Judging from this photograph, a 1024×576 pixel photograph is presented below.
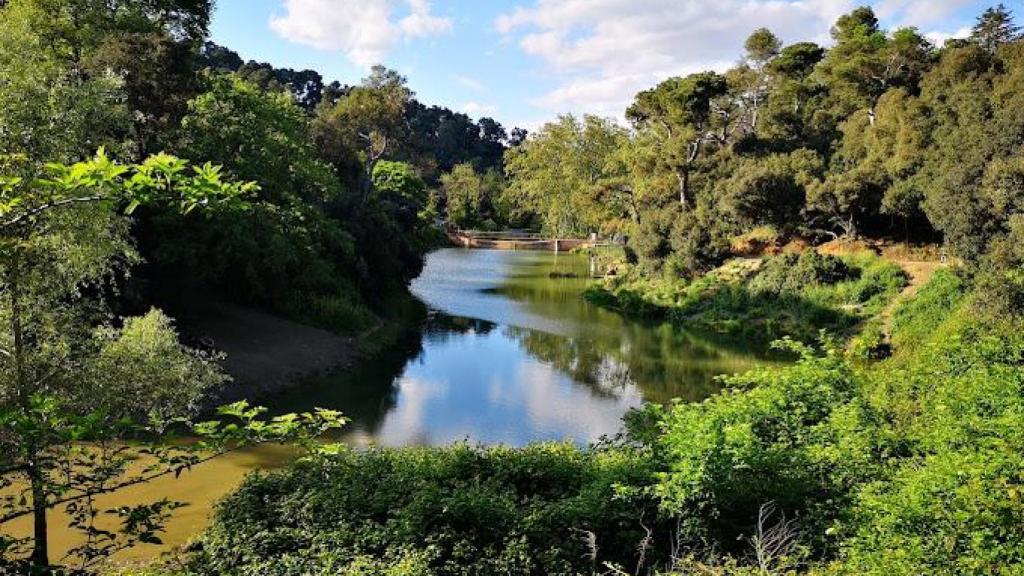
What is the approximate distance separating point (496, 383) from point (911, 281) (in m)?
18.9

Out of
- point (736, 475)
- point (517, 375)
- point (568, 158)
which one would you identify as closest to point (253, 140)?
point (517, 375)

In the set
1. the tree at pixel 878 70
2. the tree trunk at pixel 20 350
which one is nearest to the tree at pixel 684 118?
the tree at pixel 878 70

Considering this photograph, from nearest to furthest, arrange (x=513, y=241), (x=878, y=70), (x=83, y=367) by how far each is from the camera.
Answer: (x=83, y=367), (x=878, y=70), (x=513, y=241)

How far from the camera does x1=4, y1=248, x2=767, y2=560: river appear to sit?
14.8m

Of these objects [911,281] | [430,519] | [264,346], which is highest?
[911,281]

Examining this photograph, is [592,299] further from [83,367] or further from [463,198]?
[463,198]

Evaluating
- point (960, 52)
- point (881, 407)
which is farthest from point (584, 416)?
point (960, 52)

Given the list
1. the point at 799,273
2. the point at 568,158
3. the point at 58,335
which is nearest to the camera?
the point at 58,335

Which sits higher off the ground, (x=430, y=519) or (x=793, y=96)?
(x=793, y=96)

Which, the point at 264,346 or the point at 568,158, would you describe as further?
the point at 568,158

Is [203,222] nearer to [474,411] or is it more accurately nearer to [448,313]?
[474,411]

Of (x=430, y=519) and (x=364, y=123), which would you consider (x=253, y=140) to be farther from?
(x=430, y=519)

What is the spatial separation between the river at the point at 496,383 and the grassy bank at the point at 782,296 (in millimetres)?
2076

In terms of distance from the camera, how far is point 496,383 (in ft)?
74.4
